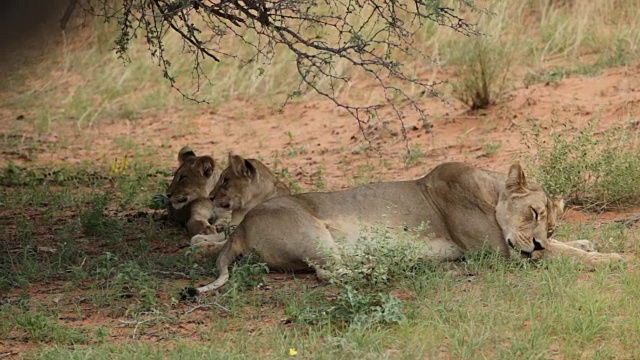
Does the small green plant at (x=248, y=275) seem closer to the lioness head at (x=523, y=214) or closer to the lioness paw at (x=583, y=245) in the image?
the lioness head at (x=523, y=214)

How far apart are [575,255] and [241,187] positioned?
2.65m

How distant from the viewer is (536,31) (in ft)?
45.3

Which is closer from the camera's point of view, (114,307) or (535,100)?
(114,307)

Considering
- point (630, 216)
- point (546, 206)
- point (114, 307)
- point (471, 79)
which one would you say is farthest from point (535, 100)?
point (114, 307)

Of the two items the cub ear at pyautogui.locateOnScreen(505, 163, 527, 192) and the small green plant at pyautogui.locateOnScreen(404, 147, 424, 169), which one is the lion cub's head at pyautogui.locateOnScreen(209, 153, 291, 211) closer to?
the cub ear at pyautogui.locateOnScreen(505, 163, 527, 192)

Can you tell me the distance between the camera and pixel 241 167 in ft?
25.7

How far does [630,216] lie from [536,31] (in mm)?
6563

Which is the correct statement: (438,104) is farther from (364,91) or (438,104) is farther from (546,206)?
(546,206)

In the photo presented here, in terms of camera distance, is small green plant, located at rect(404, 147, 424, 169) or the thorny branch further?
small green plant, located at rect(404, 147, 424, 169)

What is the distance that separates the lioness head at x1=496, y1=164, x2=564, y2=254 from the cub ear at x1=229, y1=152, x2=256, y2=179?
6.94 feet

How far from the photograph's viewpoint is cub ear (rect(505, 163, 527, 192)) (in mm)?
6391

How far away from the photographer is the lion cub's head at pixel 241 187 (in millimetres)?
7836

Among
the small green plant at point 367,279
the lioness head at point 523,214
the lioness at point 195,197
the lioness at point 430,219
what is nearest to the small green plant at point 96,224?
the lioness at point 195,197

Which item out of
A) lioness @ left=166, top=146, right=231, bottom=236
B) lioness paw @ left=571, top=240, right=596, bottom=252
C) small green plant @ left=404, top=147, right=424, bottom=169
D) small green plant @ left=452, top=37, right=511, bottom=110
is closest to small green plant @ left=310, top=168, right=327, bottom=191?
small green plant @ left=404, top=147, right=424, bottom=169
